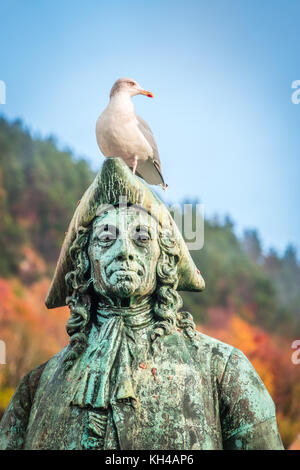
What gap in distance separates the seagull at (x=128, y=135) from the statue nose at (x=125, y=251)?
128 centimetres

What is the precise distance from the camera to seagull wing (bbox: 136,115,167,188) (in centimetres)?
528

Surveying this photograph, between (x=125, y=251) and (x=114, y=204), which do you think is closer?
(x=125, y=251)

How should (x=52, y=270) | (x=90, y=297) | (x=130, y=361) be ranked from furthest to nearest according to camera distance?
(x=52, y=270) < (x=90, y=297) < (x=130, y=361)

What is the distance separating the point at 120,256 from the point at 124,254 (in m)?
0.03

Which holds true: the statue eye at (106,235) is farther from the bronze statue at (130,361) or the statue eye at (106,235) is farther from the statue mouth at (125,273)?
the statue mouth at (125,273)

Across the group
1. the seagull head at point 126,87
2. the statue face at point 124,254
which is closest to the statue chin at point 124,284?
the statue face at point 124,254

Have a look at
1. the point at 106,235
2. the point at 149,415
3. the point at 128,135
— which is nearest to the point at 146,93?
the point at 128,135

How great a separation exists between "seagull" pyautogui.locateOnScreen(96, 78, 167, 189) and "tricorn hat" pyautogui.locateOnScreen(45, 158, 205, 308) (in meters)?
0.86

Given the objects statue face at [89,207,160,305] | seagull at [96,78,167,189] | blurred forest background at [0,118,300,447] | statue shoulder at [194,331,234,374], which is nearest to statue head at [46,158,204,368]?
statue face at [89,207,160,305]

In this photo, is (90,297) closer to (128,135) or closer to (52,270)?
(128,135)

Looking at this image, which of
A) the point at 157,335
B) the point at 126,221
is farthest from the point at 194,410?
the point at 126,221

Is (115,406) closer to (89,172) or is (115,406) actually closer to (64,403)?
(64,403)

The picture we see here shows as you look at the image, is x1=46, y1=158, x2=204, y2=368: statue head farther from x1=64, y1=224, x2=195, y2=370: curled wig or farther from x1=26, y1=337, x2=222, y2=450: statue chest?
x1=26, y1=337, x2=222, y2=450: statue chest

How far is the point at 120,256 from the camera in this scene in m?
3.76
